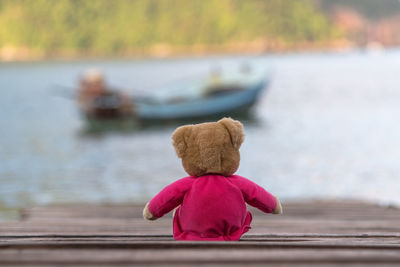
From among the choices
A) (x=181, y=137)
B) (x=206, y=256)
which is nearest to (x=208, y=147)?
(x=181, y=137)

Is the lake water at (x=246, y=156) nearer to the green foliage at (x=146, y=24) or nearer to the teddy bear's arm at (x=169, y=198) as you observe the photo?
the teddy bear's arm at (x=169, y=198)

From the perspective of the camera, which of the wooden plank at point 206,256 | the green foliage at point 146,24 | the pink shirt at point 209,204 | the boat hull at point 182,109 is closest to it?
the wooden plank at point 206,256

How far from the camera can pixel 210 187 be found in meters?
2.28

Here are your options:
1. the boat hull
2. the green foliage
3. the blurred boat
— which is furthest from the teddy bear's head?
the green foliage

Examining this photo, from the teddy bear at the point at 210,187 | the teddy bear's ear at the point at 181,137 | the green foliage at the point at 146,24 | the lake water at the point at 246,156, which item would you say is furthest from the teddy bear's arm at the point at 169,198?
the green foliage at the point at 146,24

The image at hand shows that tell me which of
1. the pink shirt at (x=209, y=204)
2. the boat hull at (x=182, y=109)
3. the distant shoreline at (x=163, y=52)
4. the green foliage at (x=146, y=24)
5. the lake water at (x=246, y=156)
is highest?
the green foliage at (x=146, y=24)

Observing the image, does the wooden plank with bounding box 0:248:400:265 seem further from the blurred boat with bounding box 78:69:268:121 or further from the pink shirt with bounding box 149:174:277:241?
the blurred boat with bounding box 78:69:268:121

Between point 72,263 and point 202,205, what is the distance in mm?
612

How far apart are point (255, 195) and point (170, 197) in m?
0.32

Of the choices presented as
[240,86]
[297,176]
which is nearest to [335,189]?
[297,176]

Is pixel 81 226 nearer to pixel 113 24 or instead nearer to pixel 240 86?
pixel 240 86

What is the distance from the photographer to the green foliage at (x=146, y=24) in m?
113

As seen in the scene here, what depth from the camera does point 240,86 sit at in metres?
24.5

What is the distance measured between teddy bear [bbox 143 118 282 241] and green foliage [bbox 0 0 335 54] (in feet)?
367
